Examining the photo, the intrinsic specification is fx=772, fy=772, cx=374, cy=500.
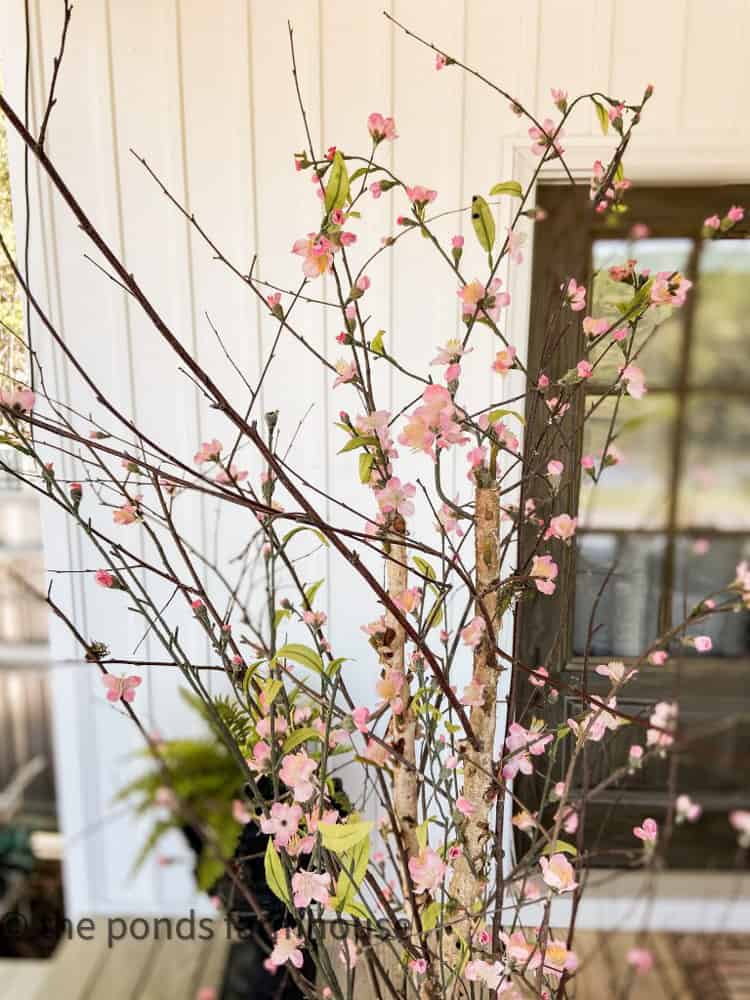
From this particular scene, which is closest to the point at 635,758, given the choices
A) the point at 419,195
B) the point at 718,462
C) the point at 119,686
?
the point at 119,686

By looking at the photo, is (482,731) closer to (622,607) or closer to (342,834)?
(342,834)

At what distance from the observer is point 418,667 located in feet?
2.97

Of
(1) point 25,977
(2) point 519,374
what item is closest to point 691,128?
(2) point 519,374

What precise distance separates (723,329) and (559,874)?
1929 mm

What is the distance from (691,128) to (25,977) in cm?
174

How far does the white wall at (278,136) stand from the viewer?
1.54 metres

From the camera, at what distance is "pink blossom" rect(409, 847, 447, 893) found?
768 mm

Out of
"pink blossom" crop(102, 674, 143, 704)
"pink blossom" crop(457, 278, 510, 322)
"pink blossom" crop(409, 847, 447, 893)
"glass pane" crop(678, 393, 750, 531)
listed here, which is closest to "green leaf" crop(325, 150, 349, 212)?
"pink blossom" crop(457, 278, 510, 322)

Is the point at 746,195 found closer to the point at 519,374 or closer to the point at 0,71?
the point at 519,374

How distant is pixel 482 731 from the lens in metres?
0.82

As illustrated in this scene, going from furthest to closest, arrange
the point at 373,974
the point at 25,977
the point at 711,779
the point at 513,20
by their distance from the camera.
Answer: the point at 711,779, the point at 513,20, the point at 373,974, the point at 25,977

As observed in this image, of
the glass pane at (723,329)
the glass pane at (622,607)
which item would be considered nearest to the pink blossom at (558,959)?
the glass pane at (622,607)

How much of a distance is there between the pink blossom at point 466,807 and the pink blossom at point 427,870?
5 centimetres

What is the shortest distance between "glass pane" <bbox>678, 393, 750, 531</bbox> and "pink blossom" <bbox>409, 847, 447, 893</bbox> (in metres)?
1.50
